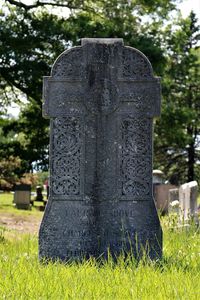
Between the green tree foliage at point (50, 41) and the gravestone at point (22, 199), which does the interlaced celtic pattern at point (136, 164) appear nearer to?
the green tree foliage at point (50, 41)

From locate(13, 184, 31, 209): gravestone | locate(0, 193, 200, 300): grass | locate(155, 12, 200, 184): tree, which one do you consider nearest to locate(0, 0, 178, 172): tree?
locate(13, 184, 31, 209): gravestone

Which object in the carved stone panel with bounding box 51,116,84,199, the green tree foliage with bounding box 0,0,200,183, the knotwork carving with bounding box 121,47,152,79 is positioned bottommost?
the carved stone panel with bounding box 51,116,84,199

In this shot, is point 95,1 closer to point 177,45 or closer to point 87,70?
point 177,45

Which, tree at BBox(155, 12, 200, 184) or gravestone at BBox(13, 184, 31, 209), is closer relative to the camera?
gravestone at BBox(13, 184, 31, 209)

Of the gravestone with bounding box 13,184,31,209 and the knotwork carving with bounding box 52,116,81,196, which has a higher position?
the knotwork carving with bounding box 52,116,81,196

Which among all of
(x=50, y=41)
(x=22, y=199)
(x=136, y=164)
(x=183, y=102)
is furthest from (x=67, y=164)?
(x=183, y=102)

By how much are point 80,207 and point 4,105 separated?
1906 cm

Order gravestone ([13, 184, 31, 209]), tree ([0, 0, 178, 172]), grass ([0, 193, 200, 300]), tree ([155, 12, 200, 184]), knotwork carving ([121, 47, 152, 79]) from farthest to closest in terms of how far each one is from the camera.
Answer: tree ([155, 12, 200, 184]), gravestone ([13, 184, 31, 209]), tree ([0, 0, 178, 172]), knotwork carving ([121, 47, 152, 79]), grass ([0, 193, 200, 300])

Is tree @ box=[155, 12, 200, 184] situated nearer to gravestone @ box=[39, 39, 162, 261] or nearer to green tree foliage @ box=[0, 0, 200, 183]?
green tree foliage @ box=[0, 0, 200, 183]

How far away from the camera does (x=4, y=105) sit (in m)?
25.7

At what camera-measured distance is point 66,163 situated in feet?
23.4

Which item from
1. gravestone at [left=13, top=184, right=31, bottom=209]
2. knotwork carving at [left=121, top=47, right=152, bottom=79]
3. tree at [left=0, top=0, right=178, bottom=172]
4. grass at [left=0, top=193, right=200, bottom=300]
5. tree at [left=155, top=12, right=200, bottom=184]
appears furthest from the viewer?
tree at [left=155, top=12, right=200, bottom=184]

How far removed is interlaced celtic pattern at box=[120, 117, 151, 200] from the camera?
709 centimetres

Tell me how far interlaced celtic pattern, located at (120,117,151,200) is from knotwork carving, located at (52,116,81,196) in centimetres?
47
